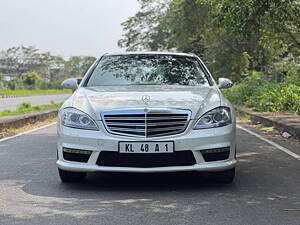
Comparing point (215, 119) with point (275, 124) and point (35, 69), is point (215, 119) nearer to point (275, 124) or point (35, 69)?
point (275, 124)

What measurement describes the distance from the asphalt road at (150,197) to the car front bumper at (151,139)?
243 millimetres

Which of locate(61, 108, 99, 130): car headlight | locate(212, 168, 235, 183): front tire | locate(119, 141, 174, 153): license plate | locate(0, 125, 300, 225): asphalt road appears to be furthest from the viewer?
locate(212, 168, 235, 183): front tire

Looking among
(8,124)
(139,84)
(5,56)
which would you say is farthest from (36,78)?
(139,84)

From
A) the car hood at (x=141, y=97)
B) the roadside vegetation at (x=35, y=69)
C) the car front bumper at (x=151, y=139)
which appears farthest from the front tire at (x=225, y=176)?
the roadside vegetation at (x=35, y=69)

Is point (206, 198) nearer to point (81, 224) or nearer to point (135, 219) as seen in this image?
point (135, 219)

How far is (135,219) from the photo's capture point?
4316mm

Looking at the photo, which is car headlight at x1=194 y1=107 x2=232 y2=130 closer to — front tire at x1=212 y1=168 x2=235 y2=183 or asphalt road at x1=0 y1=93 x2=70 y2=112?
front tire at x1=212 y1=168 x2=235 y2=183

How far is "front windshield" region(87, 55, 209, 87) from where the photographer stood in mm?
6496

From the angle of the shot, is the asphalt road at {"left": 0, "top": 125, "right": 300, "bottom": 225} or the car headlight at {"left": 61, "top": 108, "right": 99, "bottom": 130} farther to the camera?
the car headlight at {"left": 61, "top": 108, "right": 99, "bottom": 130}

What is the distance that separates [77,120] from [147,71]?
153 cm

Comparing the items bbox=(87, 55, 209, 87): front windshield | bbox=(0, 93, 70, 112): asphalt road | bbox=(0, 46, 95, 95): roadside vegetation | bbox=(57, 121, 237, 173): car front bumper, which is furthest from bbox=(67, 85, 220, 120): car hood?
bbox=(0, 46, 95, 95): roadside vegetation

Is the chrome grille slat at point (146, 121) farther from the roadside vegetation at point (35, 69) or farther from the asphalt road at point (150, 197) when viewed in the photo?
the roadside vegetation at point (35, 69)

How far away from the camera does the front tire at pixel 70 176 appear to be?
565 centimetres

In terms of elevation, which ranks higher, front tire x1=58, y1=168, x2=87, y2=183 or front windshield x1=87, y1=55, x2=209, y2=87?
front windshield x1=87, y1=55, x2=209, y2=87
